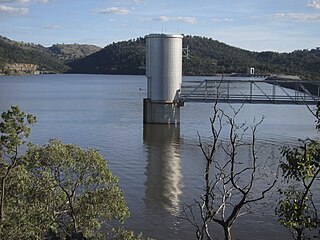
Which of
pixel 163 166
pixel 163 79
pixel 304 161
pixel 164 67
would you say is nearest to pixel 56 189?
pixel 304 161

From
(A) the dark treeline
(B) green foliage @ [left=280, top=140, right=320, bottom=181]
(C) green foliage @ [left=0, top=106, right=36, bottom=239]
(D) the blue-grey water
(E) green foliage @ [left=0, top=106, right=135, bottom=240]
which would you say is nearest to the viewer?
(B) green foliage @ [left=280, top=140, right=320, bottom=181]

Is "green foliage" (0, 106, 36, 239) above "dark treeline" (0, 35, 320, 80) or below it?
below

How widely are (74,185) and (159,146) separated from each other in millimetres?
25113

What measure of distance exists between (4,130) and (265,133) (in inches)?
1303

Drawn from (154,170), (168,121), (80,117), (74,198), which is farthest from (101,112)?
(74,198)

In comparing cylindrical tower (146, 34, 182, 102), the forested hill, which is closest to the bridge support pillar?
cylindrical tower (146, 34, 182, 102)

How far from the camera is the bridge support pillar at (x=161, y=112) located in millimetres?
44812

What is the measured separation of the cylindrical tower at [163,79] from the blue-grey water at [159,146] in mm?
1402

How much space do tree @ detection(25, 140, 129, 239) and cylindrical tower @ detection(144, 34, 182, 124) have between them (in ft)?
112

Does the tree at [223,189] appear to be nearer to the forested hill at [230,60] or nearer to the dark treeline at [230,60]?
the forested hill at [230,60]

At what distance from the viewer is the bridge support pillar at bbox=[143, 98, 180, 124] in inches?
1764

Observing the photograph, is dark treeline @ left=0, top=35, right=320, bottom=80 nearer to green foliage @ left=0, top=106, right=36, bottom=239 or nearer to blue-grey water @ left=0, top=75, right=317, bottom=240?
blue-grey water @ left=0, top=75, right=317, bottom=240

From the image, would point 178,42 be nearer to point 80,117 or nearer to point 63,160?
point 80,117

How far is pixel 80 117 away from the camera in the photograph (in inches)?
2007
